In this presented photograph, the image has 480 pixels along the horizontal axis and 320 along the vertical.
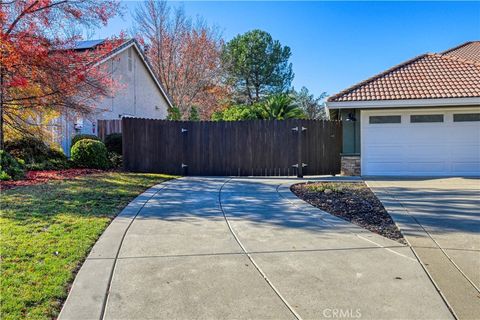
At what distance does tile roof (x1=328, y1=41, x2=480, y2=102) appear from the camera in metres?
12.1

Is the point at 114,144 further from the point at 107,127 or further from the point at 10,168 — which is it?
the point at 10,168

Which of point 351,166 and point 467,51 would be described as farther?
point 467,51

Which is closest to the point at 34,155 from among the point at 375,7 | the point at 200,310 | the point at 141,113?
the point at 141,113

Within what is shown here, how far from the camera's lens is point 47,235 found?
488 centimetres

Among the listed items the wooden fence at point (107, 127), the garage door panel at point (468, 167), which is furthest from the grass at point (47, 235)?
the garage door panel at point (468, 167)

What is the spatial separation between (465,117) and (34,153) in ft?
48.2

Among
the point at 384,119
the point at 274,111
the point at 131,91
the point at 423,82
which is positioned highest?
the point at 131,91

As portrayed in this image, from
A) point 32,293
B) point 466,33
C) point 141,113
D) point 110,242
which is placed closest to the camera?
point 32,293

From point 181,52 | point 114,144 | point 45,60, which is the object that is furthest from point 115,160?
point 181,52

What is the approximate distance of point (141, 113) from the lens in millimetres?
21688

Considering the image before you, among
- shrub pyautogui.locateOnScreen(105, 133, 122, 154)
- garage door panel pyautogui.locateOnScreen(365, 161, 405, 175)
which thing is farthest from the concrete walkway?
shrub pyautogui.locateOnScreen(105, 133, 122, 154)

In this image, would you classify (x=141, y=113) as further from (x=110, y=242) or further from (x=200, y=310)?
(x=200, y=310)

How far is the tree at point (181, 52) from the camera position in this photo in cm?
2652

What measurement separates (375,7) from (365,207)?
348 inches
